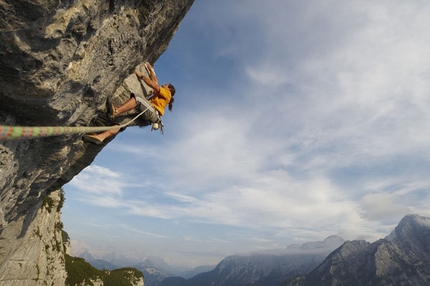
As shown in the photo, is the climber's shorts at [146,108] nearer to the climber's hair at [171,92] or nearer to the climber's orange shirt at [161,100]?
the climber's orange shirt at [161,100]

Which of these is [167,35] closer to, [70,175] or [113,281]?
[70,175]

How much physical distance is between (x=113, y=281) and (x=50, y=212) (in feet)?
149

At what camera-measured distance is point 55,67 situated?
219 inches

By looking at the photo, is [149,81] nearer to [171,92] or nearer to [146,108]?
[146,108]

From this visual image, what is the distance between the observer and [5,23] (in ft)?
14.1

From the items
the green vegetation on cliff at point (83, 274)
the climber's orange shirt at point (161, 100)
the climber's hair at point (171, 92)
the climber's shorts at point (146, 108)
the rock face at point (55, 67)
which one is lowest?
the green vegetation on cliff at point (83, 274)

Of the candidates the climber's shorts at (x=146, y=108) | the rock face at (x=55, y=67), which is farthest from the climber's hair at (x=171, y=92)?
the rock face at (x=55, y=67)

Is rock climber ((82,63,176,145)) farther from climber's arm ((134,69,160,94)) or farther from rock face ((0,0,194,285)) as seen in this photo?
rock face ((0,0,194,285))

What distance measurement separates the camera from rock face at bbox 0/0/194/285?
4.70m

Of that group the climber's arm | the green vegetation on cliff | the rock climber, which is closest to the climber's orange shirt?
the rock climber

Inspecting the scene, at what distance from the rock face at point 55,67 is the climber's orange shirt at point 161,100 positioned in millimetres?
2440

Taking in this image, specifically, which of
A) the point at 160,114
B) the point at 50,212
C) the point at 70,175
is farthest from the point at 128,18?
the point at 50,212

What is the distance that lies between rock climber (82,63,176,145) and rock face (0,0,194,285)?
57 cm

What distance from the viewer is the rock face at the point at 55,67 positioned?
4.70 metres
